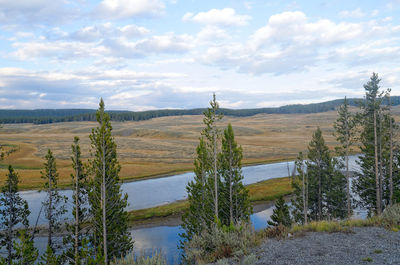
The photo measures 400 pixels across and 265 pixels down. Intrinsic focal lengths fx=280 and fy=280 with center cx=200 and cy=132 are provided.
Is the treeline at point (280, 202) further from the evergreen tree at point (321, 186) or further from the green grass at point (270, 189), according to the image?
the green grass at point (270, 189)

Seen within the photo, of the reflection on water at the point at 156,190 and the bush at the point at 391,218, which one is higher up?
the bush at the point at 391,218

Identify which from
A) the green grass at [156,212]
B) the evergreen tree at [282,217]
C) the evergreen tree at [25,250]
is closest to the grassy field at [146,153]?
the green grass at [156,212]

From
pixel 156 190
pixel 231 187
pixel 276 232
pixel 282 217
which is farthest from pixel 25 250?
pixel 156 190

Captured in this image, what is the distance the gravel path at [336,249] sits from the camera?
360 inches

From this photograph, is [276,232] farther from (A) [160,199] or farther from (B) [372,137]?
(A) [160,199]

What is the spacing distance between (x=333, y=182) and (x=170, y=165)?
54.6 meters

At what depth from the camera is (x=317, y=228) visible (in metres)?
12.5

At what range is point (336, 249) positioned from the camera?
10.1 m

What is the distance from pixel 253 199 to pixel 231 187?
22023 millimetres

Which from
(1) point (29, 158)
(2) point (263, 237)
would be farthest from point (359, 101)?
(1) point (29, 158)

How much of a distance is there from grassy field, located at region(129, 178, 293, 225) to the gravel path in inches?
1216

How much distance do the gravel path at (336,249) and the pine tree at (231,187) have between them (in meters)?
14.4

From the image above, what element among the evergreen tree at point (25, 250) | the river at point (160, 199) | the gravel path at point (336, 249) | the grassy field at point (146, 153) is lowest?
the river at point (160, 199)

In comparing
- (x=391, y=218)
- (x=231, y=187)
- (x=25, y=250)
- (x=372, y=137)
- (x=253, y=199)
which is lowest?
(x=253, y=199)
